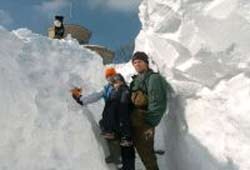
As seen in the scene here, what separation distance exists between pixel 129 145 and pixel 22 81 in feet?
5.33

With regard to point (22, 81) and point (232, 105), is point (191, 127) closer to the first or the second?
point (232, 105)

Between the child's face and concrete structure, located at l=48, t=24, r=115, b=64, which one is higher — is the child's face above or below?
below

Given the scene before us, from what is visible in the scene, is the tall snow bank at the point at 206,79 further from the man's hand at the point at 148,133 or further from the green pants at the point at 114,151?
the green pants at the point at 114,151

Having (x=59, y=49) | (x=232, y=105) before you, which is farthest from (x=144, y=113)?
(x=59, y=49)

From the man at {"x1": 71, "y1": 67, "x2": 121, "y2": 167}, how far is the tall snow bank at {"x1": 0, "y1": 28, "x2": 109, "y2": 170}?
11 cm

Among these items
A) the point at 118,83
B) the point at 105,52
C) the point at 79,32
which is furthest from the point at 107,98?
the point at 79,32

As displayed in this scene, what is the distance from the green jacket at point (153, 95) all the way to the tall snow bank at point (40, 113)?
0.79 meters

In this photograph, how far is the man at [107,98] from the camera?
6801 millimetres

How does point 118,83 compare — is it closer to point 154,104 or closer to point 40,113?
point 154,104

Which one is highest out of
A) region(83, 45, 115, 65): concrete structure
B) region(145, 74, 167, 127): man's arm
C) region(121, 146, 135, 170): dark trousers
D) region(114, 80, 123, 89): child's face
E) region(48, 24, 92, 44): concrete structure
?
region(48, 24, 92, 44): concrete structure

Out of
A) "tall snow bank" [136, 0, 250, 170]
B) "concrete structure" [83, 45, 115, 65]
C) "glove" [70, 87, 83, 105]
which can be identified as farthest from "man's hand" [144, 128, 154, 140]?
"concrete structure" [83, 45, 115, 65]

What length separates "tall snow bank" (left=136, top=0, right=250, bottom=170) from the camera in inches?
256

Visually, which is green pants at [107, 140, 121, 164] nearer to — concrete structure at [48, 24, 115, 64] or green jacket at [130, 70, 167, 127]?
green jacket at [130, 70, 167, 127]

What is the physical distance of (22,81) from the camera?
7.04 meters
